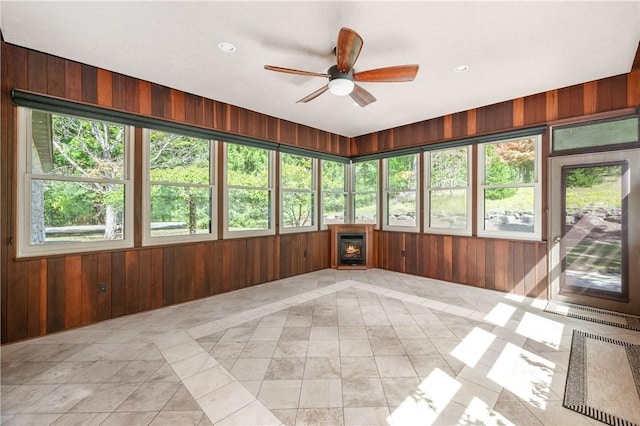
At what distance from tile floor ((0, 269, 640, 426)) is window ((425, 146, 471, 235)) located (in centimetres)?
163

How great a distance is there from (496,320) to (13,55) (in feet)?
19.8

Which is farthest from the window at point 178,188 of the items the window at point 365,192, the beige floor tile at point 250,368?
the window at point 365,192

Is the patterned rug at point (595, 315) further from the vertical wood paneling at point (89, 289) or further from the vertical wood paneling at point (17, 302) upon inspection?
the vertical wood paneling at point (17, 302)

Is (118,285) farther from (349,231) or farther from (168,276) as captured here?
(349,231)

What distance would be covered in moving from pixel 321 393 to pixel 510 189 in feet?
13.8

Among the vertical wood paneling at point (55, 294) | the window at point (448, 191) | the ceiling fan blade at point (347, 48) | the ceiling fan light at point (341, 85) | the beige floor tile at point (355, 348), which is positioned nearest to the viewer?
the ceiling fan blade at point (347, 48)

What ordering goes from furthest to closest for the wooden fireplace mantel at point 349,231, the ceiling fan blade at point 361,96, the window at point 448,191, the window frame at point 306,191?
the wooden fireplace mantel at point 349,231, the window frame at point 306,191, the window at point 448,191, the ceiling fan blade at point 361,96

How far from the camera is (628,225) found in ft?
10.8

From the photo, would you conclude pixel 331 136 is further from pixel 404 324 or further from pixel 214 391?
pixel 214 391

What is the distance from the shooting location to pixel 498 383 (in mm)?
1995

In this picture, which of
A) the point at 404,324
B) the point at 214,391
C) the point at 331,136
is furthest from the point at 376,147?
the point at 214,391

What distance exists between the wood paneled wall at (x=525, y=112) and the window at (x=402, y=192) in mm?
342

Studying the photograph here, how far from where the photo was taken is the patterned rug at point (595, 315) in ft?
9.93

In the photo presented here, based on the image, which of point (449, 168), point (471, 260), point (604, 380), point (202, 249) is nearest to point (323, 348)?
point (604, 380)
